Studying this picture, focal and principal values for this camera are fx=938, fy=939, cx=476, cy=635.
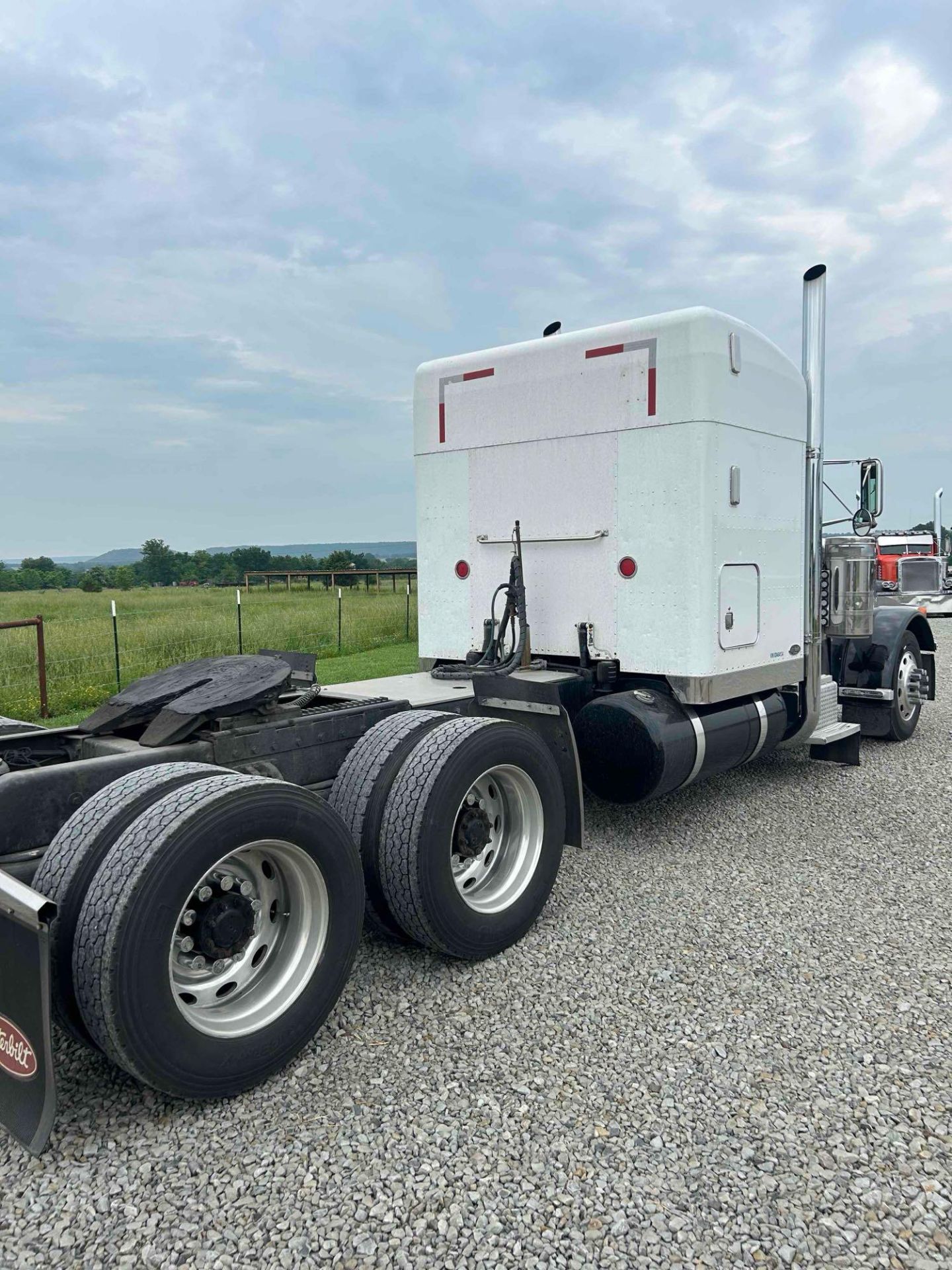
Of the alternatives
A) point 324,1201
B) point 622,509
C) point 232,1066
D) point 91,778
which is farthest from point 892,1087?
point 622,509

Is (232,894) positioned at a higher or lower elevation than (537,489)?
lower

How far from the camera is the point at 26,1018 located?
8.23 feet

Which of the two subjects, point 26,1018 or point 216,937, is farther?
point 216,937

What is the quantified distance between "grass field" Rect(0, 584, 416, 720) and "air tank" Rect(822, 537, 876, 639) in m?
6.94

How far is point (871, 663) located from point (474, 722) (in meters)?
5.33

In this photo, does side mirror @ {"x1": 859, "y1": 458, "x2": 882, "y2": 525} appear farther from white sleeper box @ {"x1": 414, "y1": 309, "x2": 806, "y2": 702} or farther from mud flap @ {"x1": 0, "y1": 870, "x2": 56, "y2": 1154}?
mud flap @ {"x1": 0, "y1": 870, "x2": 56, "y2": 1154}

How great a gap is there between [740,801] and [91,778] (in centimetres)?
459

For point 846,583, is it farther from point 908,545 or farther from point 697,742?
point 908,545

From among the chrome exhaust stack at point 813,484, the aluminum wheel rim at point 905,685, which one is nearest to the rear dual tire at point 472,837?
the chrome exhaust stack at point 813,484

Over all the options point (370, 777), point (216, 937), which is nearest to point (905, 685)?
point (370, 777)

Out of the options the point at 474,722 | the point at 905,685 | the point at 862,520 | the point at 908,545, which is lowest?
the point at 905,685

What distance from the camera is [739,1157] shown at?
2660 millimetres

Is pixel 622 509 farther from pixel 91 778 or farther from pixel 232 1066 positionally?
pixel 232 1066

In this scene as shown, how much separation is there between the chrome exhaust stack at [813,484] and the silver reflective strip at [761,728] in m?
0.65
